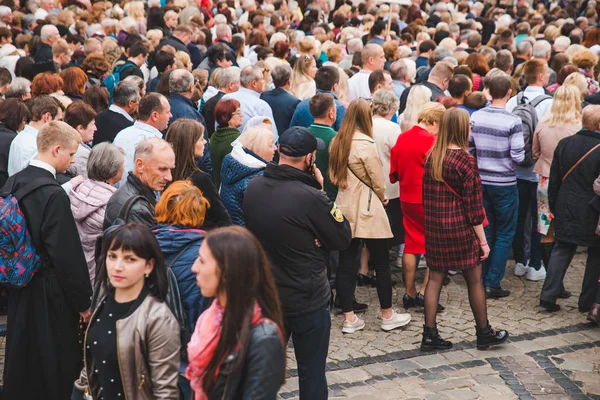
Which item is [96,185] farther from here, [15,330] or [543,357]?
[543,357]

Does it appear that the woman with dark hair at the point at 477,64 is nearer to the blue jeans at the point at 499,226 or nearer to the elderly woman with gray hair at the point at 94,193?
the blue jeans at the point at 499,226

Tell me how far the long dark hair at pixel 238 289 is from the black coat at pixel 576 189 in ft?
15.1

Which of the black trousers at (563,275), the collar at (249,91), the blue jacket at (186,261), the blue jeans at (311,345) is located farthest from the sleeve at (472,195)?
the collar at (249,91)

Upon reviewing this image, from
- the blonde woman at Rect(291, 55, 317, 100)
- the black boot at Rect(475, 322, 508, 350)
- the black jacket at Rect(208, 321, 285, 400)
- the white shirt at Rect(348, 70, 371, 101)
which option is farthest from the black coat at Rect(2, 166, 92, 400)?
the white shirt at Rect(348, 70, 371, 101)

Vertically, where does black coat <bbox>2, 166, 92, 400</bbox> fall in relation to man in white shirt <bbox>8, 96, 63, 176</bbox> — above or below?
below

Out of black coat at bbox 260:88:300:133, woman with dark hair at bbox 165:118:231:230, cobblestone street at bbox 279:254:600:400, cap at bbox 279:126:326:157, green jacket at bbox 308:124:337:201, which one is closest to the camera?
cap at bbox 279:126:326:157

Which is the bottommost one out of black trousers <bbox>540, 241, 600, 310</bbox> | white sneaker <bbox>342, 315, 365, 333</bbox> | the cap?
white sneaker <bbox>342, 315, 365, 333</bbox>

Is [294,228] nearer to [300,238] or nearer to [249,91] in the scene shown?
[300,238]

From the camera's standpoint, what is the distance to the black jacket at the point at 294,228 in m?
4.70

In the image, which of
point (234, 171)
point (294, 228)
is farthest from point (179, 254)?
point (234, 171)

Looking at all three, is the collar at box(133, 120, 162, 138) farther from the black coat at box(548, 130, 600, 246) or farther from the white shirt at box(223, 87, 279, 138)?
the black coat at box(548, 130, 600, 246)

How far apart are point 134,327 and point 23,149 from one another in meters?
3.32

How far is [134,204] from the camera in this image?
4781 millimetres

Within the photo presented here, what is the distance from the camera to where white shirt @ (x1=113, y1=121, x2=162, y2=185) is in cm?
660
